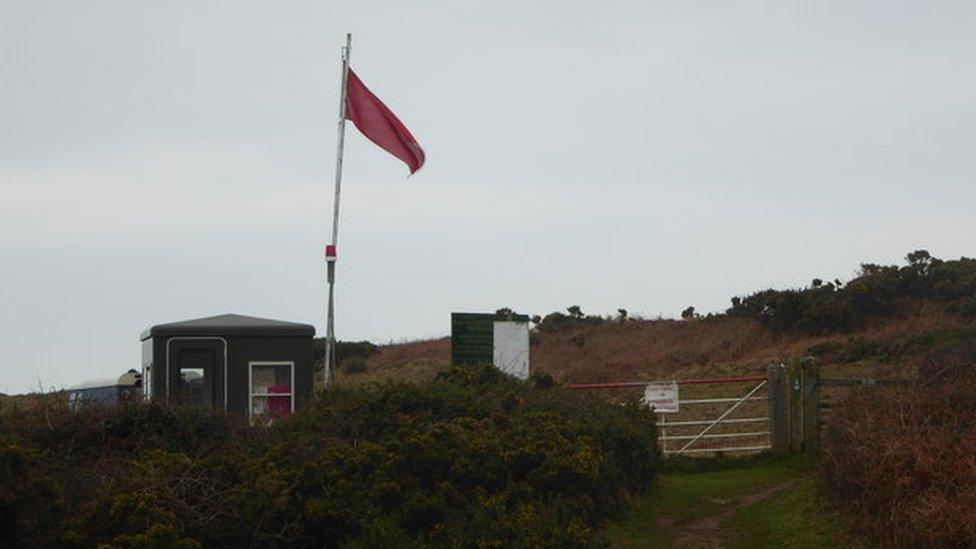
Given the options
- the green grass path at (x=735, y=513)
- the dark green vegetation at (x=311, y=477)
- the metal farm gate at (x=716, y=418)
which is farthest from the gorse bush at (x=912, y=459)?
the metal farm gate at (x=716, y=418)

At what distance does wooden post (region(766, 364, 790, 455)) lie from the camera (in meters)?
26.7

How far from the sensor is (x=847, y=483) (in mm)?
17844

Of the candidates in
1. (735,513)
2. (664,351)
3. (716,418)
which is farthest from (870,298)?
(735,513)

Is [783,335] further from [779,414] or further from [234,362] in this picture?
[234,362]

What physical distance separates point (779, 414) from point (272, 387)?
9.00m

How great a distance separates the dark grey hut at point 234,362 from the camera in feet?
74.1

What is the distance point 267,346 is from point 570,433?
19.9ft

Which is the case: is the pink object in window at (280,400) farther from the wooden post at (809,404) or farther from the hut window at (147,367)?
the wooden post at (809,404)

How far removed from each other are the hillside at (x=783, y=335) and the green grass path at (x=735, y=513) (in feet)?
45.9

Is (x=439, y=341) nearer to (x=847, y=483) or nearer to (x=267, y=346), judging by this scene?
(x=267, y=346)

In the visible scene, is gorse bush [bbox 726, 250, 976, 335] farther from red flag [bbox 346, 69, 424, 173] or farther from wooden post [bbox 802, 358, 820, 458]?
red flag [bbox 346, 69, 424, 173]

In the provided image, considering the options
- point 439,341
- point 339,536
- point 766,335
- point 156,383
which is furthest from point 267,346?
point 439,341

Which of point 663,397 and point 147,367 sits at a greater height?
point 147,367

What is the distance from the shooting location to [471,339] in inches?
1035
